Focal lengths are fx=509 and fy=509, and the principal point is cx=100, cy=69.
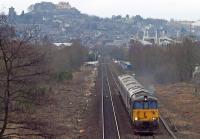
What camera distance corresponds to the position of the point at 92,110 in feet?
142

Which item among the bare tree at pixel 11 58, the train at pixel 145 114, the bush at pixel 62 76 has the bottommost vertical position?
the bush at pixel 62 76

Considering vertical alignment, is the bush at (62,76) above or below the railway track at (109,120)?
below

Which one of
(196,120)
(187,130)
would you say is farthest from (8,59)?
(196,120)

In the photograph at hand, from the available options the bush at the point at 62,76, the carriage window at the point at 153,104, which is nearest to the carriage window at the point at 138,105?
the carriage window at the point at 153,104

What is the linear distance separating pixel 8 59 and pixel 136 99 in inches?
631

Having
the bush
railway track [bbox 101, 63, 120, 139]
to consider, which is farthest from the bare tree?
the bush

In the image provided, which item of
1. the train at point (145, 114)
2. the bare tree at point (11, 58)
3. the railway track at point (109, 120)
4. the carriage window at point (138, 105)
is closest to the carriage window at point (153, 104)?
the train at point (145, 114)

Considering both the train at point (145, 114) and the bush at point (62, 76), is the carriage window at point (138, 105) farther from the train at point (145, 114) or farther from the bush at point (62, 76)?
the bush at point (62, 76)

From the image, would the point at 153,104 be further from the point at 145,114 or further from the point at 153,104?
the point at 145,114

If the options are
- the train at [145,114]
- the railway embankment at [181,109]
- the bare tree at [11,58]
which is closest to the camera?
the bare tree at [11,58]

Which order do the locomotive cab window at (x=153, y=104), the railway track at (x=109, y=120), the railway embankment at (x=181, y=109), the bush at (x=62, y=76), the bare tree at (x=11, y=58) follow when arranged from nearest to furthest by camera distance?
1. the bare tree at (x=11, y=58)
2. the railway track at (x=109, y=120)
3. the locomotive cab window at (x=153, y=104)
4. the railway embankment at (x=181, y=109)
5. the bush at (x=62, y=76)

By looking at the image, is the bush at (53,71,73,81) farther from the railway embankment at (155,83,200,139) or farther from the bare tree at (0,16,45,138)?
the bare tree at (0,16,45,138)

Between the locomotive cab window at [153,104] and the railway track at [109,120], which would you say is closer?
the railway track at [109,120]

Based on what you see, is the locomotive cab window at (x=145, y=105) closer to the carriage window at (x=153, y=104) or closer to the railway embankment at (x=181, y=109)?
the carriage window at (x=153, y=104)
